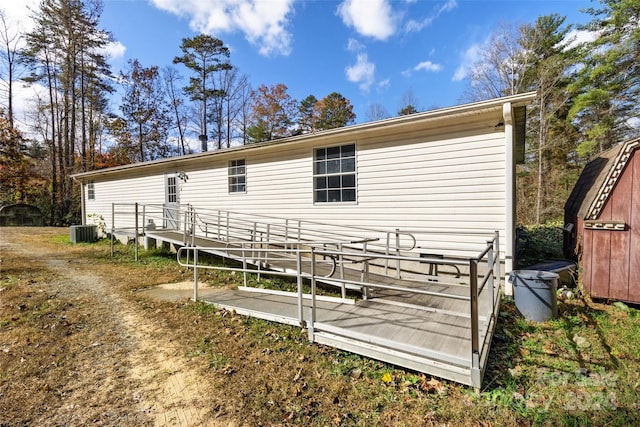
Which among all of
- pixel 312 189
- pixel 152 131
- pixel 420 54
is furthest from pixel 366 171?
pixel 152 131

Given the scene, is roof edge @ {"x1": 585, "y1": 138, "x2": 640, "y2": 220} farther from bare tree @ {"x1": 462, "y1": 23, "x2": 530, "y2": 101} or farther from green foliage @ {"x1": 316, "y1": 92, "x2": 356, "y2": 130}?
green foliage @ {"x1": 316, "y1": 92, "x2": 356, "y2": 130}

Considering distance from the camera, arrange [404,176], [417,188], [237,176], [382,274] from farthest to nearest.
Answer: [237,176]
[404,176]
[417,188]
[382,274]

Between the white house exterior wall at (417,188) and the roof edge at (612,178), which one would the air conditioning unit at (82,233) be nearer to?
the white house exterior wall at (417,188)

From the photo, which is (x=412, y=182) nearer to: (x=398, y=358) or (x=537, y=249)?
(x=398, y=358)

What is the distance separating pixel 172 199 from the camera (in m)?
11.9

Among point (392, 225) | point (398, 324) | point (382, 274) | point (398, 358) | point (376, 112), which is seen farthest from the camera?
point (376, 112)

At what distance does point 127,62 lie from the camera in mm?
25266

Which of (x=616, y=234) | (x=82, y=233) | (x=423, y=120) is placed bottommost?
(x=82, y=233)

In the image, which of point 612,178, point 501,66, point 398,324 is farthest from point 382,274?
point 501,66

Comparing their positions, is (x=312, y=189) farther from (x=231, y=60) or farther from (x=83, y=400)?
(x=231, y=60)

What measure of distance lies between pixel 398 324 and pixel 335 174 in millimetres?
4695

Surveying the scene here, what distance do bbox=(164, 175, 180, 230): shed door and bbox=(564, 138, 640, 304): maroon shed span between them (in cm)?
1203

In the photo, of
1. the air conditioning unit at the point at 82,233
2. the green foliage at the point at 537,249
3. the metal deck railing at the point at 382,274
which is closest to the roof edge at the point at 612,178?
the metal deck railing at the point at 382,274

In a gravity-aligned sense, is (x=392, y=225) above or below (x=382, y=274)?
above
